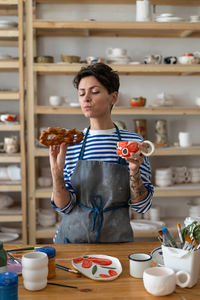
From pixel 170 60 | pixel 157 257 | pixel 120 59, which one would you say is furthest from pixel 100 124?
pixel 170 60

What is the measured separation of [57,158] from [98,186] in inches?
10.5

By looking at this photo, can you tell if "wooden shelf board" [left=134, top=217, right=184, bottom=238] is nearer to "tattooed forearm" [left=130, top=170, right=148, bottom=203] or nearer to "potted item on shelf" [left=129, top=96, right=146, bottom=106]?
"potted item on shelf" [left=129, top=96, right=146, bottom=106]

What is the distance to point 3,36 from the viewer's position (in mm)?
3195

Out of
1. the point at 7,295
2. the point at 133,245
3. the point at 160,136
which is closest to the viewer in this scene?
the point at 7,295

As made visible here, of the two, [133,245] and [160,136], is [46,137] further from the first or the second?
[160,136]

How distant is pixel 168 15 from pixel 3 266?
2681 mm

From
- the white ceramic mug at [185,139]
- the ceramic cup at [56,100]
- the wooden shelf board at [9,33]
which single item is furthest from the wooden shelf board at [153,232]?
the wooden shelf board at [9,33]

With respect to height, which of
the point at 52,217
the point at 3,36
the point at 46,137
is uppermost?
the point at 3,36

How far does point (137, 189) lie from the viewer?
172cm

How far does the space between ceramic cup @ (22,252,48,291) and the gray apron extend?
57cm

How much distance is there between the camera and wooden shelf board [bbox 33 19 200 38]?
3.18m

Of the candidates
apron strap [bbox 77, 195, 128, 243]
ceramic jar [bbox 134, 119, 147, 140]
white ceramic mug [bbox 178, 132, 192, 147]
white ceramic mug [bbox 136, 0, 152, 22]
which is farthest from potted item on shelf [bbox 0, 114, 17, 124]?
apron strap [bbox 77, 195, 128, 243]

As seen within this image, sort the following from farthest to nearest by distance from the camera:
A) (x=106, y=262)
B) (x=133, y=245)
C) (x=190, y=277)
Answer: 1. (x=133, y=245)
2. (x=106, y=262)
3. (x=190, y=277)

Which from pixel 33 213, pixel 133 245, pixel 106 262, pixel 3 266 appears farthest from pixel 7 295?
pixel 33 213
